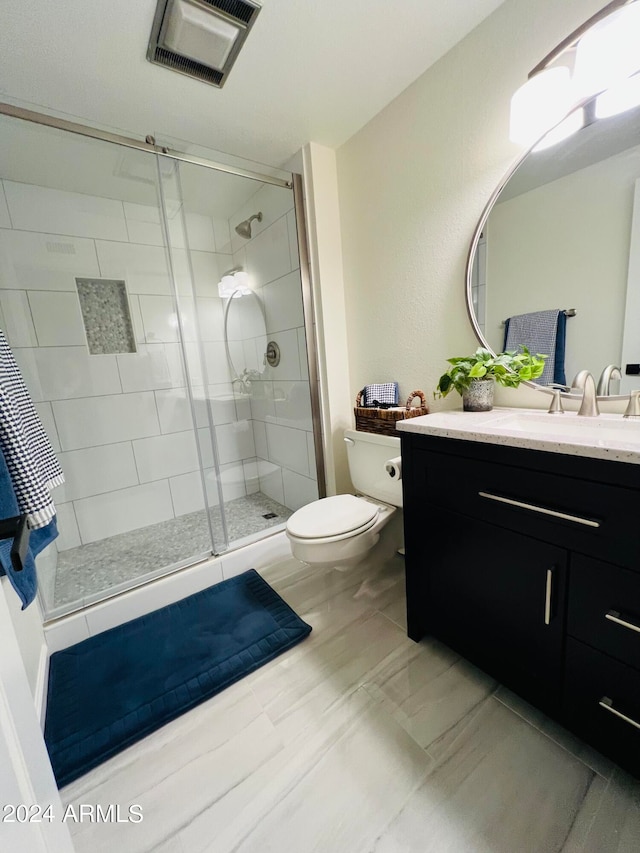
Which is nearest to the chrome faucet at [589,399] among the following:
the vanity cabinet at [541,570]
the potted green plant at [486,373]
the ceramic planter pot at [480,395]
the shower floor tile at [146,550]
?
the potted green plant at [486,373]

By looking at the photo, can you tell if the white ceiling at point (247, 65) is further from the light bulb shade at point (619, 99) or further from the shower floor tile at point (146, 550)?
the shower floor tile at point (146, 550)

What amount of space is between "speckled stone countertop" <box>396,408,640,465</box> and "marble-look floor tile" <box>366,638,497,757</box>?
85 centimetres

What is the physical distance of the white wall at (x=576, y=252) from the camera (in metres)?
1.06

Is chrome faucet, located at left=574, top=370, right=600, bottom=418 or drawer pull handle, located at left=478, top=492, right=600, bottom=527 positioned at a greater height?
chrome faucet, located at left=574, top=370, right=600, bottom=418

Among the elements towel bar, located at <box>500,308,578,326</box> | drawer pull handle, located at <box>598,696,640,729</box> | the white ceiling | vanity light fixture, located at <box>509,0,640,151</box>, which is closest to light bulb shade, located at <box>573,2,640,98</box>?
vanity light fixture, located at <box>509,0,640,151</box>

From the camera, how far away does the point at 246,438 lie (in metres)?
2.60

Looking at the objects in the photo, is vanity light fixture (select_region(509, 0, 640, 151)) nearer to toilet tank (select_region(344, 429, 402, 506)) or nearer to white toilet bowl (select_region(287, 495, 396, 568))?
toilet tank (select_region(344, 429, 402, 506))

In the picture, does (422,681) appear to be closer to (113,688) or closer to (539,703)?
(539,703)

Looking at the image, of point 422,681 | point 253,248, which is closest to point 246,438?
point 253,248

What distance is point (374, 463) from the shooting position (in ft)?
5.52

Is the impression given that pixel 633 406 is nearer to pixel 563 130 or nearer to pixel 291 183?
pixel 563 130

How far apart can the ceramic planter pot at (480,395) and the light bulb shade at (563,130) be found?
2.58 feet

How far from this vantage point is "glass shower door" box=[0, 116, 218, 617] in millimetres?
1776

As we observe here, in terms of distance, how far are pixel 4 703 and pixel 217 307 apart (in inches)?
85.2
